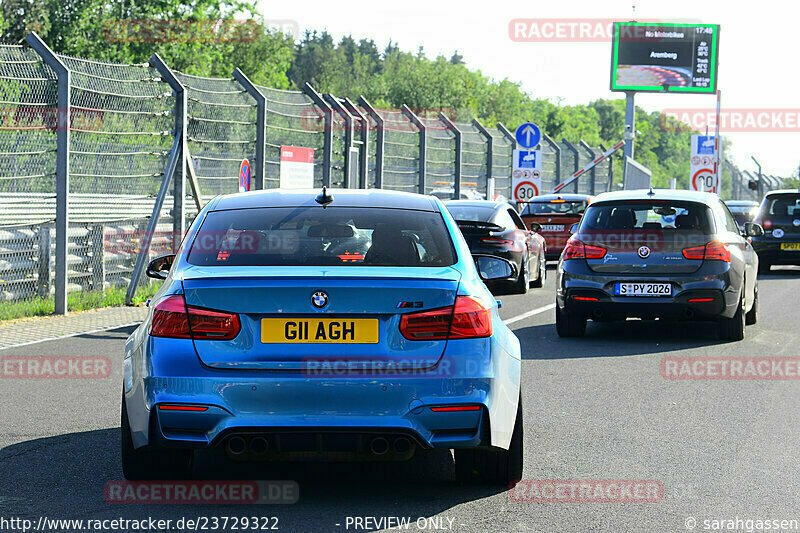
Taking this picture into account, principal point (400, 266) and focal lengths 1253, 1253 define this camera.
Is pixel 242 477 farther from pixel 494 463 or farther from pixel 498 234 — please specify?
pixel 498 234

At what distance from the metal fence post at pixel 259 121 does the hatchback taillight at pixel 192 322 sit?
1369 centimetres

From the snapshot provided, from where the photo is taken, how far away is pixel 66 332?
12.4m

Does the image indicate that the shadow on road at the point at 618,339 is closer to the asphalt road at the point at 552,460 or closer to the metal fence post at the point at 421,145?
the asphalt road at the point at 552,460

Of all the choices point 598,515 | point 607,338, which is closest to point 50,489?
point 598,515

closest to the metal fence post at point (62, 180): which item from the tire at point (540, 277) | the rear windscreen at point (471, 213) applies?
the rear windscreen at point (471, 213)

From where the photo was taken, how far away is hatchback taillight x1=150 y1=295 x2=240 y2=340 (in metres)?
5.26

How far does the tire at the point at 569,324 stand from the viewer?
12.7m

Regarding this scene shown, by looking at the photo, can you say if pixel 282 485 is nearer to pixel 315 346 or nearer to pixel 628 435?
pixel 315 346

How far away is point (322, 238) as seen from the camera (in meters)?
5.95

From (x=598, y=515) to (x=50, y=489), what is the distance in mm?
2483

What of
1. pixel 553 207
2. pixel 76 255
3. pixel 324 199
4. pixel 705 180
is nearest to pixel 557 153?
pixel 705 180

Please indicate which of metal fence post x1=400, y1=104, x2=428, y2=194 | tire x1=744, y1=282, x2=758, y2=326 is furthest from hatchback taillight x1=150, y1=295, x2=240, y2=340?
metal fence post x1=400, y1=104, x2=428, y2=194

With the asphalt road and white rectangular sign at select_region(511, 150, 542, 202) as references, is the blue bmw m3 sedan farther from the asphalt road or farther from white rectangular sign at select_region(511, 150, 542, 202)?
white rectangular sign at select_region(511, 150, 542, 202)

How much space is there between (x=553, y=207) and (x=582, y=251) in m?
12.6
